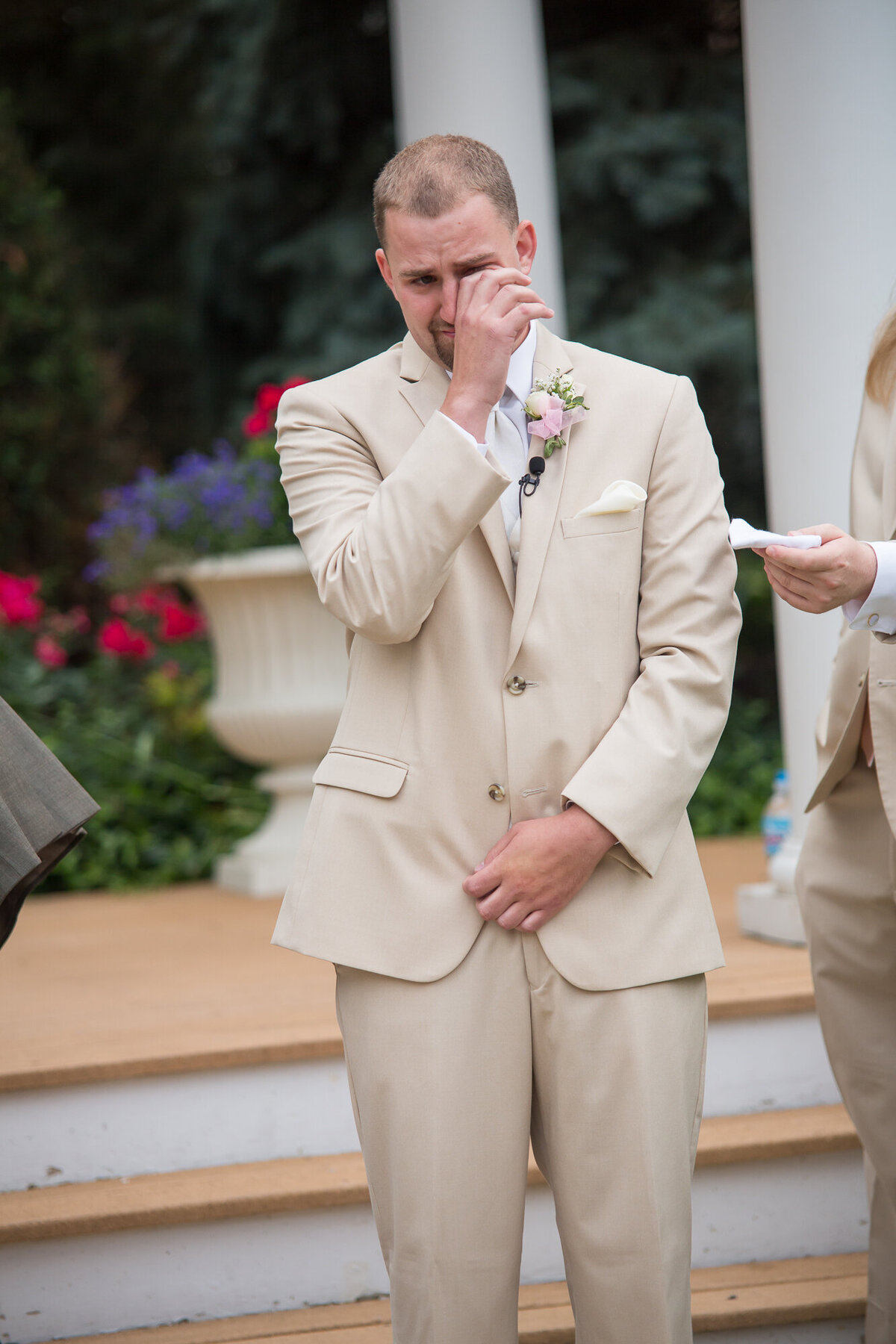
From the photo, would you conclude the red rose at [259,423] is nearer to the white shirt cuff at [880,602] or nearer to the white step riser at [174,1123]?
the white step riser at [174,1123]

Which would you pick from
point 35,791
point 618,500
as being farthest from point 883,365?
point 35,791

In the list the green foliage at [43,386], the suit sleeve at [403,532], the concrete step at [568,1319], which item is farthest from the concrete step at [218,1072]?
the green foliage at [43,386]

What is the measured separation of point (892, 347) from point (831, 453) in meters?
1.34

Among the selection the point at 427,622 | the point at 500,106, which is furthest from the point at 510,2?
the point at 427,622

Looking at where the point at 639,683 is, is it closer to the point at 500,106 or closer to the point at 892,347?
the point at 892,347

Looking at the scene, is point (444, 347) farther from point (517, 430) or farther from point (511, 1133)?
point (511, 1133)

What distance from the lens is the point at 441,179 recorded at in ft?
5.36

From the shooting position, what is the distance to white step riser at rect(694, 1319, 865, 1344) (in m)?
2.46

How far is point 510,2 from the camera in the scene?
3.72 m

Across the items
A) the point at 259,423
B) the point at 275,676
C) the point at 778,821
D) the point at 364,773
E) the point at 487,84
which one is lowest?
the point at 778,821

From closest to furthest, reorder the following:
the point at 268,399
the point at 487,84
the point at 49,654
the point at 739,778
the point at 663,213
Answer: the point at 487,84 → the point at 268,399 → the point at 49,654 → the point at 739,778 → the point at 663,213

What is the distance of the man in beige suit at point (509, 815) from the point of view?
1.64 m

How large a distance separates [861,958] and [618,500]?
0.94 metres

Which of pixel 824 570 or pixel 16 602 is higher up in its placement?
pixel 824 570
